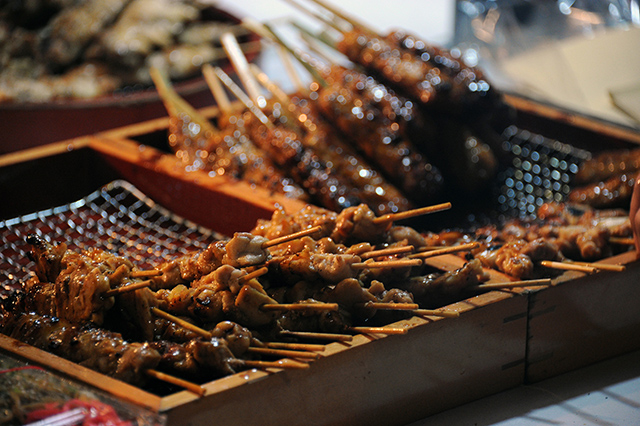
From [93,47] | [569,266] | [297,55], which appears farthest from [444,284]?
[93,47]

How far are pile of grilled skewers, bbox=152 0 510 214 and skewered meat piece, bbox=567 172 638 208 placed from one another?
1.84ft

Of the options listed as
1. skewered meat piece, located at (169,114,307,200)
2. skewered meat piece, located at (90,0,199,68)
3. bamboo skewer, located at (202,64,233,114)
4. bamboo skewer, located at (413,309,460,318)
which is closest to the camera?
bamboo skewer, located at (413,309,460,318)

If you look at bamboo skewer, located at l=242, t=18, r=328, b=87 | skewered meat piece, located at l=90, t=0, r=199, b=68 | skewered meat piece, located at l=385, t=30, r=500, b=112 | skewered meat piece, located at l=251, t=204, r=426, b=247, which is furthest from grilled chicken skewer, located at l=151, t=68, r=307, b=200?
skewered meat piece, located at l=90, t=0, r=199, b=68

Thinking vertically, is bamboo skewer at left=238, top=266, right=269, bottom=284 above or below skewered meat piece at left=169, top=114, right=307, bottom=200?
below

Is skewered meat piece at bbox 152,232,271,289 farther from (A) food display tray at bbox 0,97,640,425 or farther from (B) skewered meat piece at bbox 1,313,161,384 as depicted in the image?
(A) food display tray at bbox 0,97,640,425

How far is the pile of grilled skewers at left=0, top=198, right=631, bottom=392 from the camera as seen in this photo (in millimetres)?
2037

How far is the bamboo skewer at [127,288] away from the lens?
6.77 ft

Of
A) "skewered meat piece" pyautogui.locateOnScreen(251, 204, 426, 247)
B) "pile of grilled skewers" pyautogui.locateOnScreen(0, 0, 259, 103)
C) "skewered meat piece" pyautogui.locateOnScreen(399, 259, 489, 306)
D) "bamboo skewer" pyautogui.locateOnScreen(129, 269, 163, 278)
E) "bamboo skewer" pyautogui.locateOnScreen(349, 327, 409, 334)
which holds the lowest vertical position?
"bamboo skewer" pyautogui.locateOnScreen(349, 327, 409, 334)

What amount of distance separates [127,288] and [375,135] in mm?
2019

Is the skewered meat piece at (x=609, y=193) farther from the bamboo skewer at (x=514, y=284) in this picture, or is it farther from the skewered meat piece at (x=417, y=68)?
the bamboo skewer at (x=514, y=284)

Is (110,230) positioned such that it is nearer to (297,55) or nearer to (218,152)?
(218,152)

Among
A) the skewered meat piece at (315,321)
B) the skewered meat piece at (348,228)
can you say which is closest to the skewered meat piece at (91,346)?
the skewered meat piece at (315,321)

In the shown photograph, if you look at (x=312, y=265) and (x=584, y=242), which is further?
(x=584, y=242)

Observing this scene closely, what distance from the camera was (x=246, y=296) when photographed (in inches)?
83.7
